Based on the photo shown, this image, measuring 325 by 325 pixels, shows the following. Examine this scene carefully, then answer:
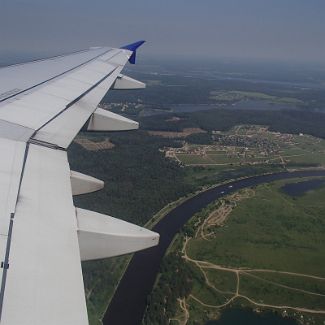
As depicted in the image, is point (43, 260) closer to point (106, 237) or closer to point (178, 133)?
point (106, 237)

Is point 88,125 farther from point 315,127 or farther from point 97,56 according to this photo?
point 315,127

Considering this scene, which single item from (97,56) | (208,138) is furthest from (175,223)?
(208,138)

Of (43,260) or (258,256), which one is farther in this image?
(258,256)

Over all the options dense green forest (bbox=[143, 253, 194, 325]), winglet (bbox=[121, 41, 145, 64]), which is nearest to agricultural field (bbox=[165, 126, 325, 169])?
dense green forest (bbox=[143, 253, 194, 325])

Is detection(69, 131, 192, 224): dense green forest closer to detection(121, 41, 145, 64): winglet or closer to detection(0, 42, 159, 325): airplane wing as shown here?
detection(121, 41, 145, 64): winglet

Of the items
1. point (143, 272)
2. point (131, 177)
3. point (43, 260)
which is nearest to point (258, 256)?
point (143, 272)

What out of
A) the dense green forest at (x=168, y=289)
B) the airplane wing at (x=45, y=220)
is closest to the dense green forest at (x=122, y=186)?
the dense green forest at (x=168, y=289)

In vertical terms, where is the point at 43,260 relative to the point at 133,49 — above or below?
below
